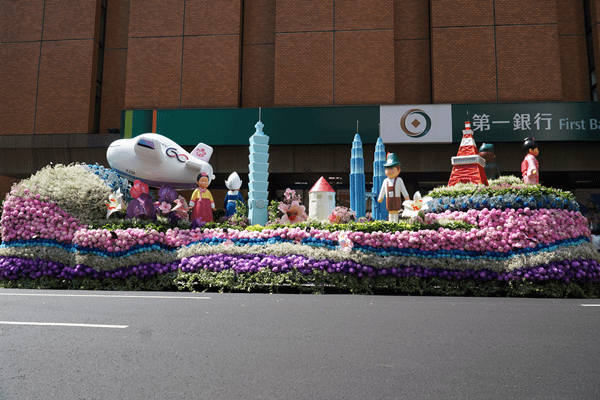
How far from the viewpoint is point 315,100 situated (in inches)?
643

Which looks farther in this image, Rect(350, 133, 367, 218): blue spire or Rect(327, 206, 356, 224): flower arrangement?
Rect(350, 133, 367, 218): blue spire

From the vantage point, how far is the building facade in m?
15.8

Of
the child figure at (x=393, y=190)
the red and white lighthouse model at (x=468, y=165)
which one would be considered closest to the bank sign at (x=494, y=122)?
the red and white lighthouse model at (x=468, y=165)

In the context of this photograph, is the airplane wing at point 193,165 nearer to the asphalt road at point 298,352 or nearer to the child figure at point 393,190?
the child figure at point 393,190

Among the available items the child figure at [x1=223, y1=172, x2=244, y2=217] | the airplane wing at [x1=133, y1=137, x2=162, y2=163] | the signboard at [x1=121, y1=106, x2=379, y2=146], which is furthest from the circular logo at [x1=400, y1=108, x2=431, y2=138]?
the airplane wing at [x1=133, y1=137, x2=162, y2=163]

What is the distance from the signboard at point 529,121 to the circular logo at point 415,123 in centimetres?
97

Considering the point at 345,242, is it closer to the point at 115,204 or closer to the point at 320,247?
the point at 320,247

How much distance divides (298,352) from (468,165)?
6.72 m

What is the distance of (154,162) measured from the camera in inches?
356

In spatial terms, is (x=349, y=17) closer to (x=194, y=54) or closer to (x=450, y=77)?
(x=450, y=77)

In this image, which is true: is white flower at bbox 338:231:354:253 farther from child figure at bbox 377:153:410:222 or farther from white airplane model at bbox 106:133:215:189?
white airplane model at bbox 106:133:215:189

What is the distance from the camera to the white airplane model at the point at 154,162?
350 inches

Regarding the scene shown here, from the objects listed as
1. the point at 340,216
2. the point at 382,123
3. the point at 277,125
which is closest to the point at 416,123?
the point at 382,123

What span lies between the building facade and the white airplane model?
657 centimetres
